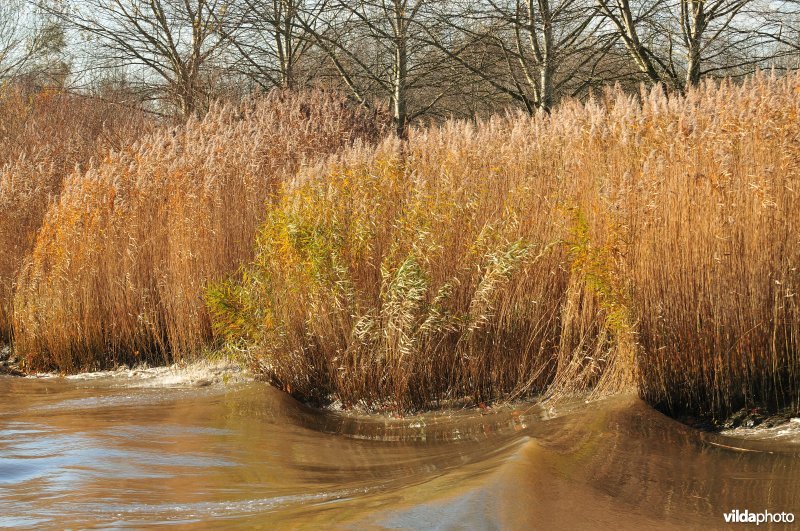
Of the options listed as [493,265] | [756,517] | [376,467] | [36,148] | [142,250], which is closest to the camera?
[756,517]

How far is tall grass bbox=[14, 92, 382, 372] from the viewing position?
787 cm

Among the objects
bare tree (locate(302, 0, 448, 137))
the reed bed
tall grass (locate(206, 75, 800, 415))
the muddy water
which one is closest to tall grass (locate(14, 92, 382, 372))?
the reed bed

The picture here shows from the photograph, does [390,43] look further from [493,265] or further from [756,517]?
[756,517]

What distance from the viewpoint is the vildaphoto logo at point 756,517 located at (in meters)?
3.44

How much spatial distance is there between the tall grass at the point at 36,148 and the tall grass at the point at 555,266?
4280 mm

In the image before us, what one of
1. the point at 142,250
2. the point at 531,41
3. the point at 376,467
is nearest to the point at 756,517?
the point at 376,467

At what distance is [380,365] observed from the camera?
6047mm

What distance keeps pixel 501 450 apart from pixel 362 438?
4.67 feet

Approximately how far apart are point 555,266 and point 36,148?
10107 mm

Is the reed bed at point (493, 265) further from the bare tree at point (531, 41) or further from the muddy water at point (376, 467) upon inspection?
the bare tree at point (531, 41)

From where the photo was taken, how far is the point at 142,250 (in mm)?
8234

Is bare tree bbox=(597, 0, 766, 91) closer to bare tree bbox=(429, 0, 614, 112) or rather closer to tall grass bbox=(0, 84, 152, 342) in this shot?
bare tree bbox=(429, 0, 614, 112)

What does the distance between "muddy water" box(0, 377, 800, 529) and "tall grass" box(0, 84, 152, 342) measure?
12.6 feet

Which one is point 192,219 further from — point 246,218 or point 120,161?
point 120,161
